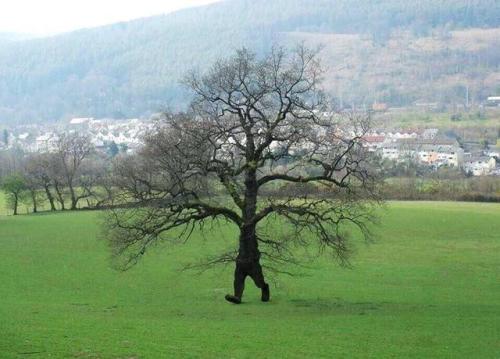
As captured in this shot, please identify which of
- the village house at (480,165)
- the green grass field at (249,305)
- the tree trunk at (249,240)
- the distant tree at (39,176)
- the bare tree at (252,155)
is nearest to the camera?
the green grass field at (249,305)

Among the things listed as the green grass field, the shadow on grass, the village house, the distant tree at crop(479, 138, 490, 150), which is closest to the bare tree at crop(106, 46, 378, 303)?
the shadow on grass

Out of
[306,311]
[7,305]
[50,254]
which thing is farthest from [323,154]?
[50,254]

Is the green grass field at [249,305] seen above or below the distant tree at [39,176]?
below

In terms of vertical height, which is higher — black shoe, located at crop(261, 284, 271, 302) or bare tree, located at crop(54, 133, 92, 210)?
bare tree, located at crop(54, 133, 92, 210)

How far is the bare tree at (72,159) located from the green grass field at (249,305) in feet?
123

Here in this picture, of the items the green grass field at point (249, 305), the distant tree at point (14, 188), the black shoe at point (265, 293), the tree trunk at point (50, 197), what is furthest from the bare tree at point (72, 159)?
the black shoe at point (265, 293)

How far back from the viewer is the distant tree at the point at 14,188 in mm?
89375

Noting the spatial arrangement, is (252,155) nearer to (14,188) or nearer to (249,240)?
(249,240)

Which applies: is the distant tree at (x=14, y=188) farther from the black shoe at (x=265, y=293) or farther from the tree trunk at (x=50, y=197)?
the black shoe at (x=265, y=293)

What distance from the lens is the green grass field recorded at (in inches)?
684

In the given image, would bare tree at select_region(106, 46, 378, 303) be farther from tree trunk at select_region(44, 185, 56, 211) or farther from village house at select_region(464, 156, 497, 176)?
village house at select_region(464, 156, 497, 176)

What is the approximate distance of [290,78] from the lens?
26.4m

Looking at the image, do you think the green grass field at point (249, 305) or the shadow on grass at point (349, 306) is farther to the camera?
the shadow on grass at point (349, 306)

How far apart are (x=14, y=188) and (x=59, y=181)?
7.35 m
